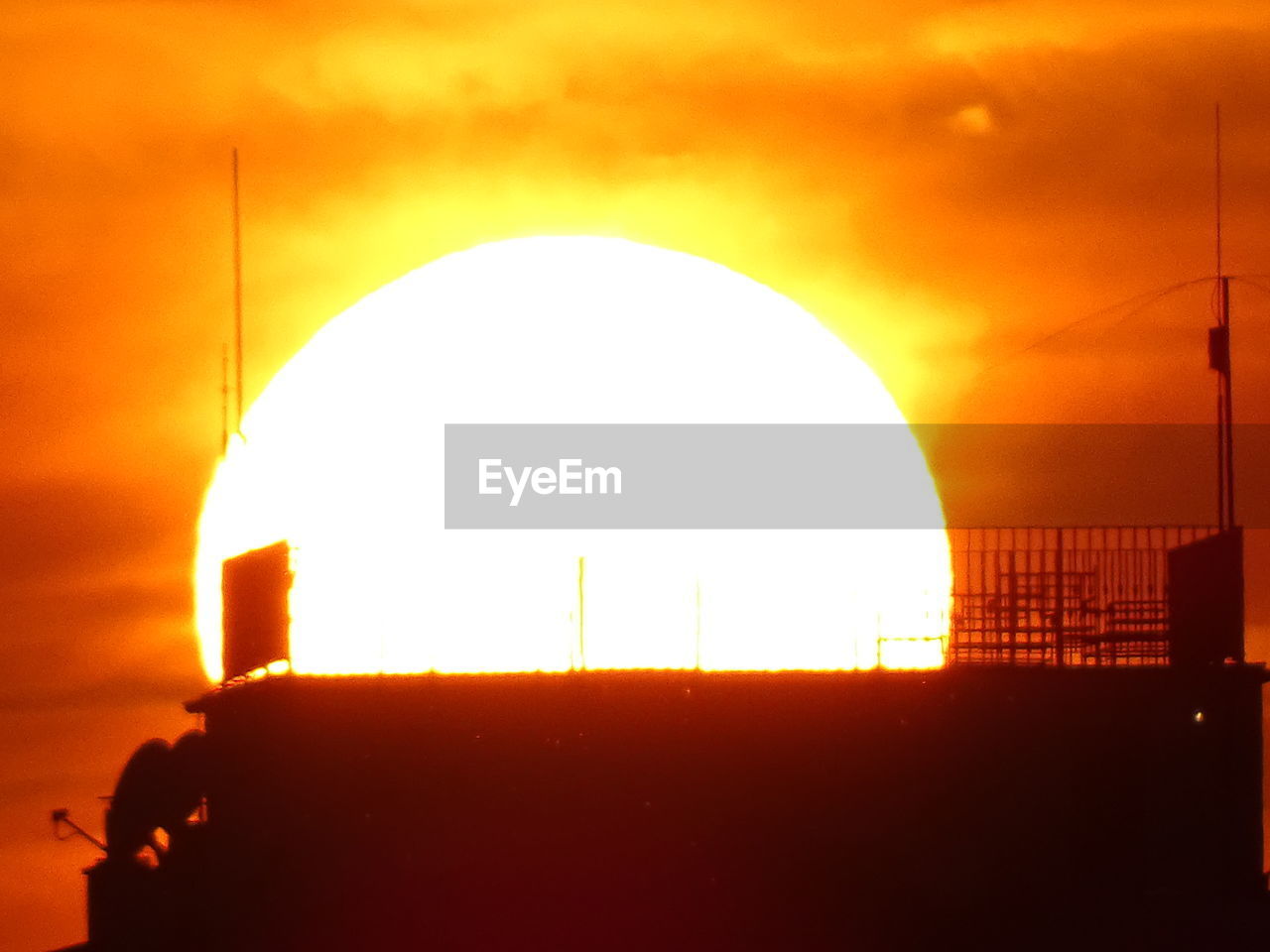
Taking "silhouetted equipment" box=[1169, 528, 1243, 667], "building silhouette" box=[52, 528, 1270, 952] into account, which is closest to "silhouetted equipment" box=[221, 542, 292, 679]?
"building silhouette" box=[52, 528, 1270, 952]

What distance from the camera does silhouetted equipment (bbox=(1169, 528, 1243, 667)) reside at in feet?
91.5

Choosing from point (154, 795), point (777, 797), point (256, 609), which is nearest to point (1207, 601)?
point (777, 797)

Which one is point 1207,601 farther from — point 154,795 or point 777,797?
point 154,795

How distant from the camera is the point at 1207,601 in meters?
28.0

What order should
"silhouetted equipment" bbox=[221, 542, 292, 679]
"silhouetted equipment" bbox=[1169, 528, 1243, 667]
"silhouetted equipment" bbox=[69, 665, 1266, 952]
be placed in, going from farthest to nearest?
1. "silhouetted equipment" bbox=[221, 542, 292, 679]
2. "silhouetted equipment" bbox=[1169, 528, 1243, 667]
3. "silhouetted equipment" bbox=[69, 665, 1266, 952]

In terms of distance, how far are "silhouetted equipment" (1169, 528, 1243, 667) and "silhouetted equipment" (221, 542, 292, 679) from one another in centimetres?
1142

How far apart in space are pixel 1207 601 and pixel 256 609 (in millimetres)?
12236

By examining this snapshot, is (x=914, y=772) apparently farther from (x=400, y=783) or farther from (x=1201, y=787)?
(x=400, y=783)

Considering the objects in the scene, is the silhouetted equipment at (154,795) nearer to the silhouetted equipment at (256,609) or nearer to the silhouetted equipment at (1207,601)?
the silhouetted equipment at (256,609)

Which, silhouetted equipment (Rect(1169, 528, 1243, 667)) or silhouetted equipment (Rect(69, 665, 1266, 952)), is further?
silhouetted equipment (Rect(1169, 528, 1243, 667))

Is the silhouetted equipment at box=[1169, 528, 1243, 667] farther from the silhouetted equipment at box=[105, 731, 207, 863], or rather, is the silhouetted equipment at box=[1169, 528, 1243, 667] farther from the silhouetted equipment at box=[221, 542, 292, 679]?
the silhouetted equipment at box=[105, 731, 207, 863]

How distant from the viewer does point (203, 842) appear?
1149 inches

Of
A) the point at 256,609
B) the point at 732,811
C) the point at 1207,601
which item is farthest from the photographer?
the point at 256,609

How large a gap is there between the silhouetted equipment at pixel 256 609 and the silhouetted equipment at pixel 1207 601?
37.5ft
